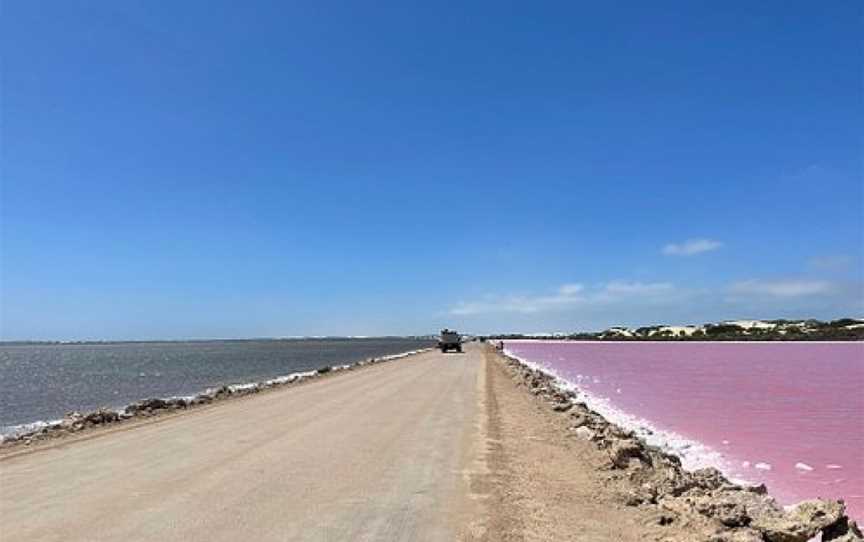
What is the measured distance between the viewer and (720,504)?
897cm

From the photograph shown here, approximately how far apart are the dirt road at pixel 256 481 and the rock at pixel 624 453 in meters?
2.26

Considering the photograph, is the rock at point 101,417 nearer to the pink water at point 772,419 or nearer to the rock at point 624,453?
the rock at point 624,453

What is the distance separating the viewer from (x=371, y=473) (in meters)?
11.8

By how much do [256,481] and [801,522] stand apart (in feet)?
23.4

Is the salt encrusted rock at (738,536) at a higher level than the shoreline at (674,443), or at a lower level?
higher

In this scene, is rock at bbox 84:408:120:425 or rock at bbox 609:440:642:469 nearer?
rock at bbox 609:440:642:469

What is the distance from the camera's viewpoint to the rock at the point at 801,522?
8.07 meters

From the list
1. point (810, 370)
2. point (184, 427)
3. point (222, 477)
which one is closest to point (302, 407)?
point (184, 427)

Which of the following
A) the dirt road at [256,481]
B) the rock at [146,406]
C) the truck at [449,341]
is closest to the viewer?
the dirt road at [256,481]

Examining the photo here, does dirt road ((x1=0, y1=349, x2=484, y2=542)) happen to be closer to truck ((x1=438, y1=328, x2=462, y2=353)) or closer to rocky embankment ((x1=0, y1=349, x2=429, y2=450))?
rocky embankment ((x1=0, y1=349, x2=429, y2=450))

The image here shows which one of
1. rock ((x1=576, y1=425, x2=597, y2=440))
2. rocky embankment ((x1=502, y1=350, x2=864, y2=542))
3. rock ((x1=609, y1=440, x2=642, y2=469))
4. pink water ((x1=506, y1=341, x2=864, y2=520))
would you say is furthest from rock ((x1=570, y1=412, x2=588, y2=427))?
rock ((x1=609, y1=440, x2=642, y2=469))

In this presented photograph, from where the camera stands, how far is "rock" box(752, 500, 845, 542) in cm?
807

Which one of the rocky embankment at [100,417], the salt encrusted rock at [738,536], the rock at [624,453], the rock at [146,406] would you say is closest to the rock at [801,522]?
the salt encrusted rock at [738,536]

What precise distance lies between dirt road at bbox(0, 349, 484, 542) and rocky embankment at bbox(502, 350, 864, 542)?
2381mm
